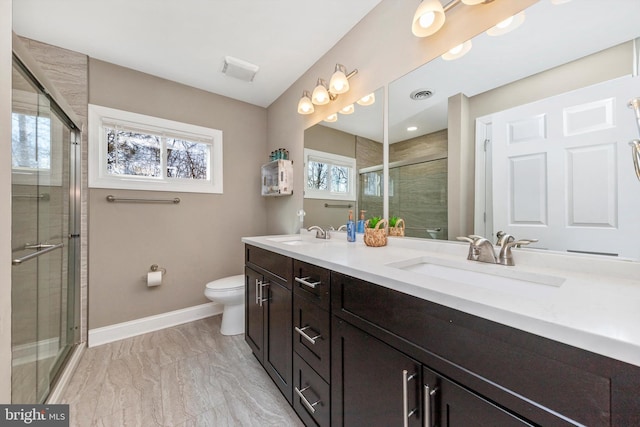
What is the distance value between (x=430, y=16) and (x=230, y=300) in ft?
7.77

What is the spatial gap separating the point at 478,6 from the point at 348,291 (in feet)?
4.62

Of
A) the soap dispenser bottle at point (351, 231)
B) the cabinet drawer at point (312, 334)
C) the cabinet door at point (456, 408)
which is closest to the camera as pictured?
the cabinet door at point (456, 408)

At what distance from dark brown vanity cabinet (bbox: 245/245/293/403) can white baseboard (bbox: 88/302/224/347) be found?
0.98 meters

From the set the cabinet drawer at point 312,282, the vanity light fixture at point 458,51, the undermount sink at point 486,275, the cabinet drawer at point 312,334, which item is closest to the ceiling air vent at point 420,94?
the vanity light fixture at point 458,51

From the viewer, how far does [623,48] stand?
784 mm

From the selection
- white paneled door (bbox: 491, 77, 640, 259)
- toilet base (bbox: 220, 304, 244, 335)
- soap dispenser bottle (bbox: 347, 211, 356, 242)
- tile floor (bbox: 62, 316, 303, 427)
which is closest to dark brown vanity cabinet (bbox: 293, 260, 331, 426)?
tile floor (bbox: 62, 316, 303, 427)

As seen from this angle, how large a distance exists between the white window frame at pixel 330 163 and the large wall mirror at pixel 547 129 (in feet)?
2.02

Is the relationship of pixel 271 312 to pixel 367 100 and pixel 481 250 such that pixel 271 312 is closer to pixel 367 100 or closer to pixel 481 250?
pixel 481 250

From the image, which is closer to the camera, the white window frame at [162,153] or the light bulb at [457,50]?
the light bulb at [457,50]

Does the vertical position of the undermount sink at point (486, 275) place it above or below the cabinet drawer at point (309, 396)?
above

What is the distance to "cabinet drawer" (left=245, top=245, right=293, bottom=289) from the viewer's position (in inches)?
51.6

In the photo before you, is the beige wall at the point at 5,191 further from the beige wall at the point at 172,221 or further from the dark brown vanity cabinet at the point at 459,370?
the beige wall at the point at 172,221

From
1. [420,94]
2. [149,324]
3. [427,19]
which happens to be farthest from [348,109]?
[149,324]

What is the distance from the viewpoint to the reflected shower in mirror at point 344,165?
5.51 feet
